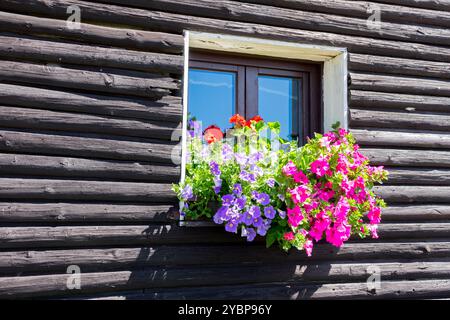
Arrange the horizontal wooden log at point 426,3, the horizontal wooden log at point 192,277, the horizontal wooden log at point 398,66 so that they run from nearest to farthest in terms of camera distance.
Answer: the horizontal wooden log at point 192,277
the horizontal wooden log at point 398,66
the horizontal wooden log at point 426,3

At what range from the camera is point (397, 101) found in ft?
12.3

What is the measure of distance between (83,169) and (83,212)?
0.89ft

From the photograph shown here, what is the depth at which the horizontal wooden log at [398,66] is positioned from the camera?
3.68m

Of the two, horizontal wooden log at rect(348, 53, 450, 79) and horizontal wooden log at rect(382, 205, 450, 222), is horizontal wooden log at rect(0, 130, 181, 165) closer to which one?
horizontal wooden log at rect(348, 53, 450, 79)

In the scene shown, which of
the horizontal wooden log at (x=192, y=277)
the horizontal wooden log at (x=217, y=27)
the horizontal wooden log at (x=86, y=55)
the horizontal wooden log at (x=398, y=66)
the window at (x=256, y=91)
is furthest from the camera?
the horizontal wooden log at (x=398, y=66)

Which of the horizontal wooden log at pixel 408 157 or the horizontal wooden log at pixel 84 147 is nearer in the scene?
the horizontal wooden log at pixel 84 147

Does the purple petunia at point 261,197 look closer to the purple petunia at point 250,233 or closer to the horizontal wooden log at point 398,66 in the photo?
the purple petunia at point 250,233

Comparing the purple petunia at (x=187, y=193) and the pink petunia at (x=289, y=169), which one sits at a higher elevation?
the pink petunia at (x=289, y=169)

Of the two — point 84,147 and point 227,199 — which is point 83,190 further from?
point 227,199

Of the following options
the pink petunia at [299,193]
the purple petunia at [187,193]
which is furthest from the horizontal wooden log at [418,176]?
the purple petunia at [187,193]

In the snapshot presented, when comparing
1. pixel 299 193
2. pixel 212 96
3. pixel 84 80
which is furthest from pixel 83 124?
pixel 299 193

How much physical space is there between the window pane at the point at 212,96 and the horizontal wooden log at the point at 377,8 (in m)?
0.62

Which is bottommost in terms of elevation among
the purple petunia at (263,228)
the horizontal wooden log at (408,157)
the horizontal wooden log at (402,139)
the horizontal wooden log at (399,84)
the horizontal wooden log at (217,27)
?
the purple petunia at (263,228)
